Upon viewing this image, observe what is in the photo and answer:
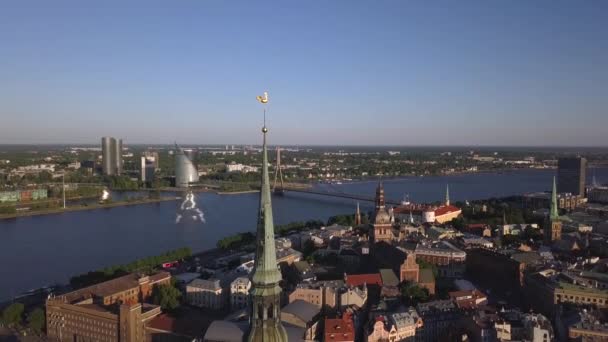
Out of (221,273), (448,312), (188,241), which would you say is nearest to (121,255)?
(188,241)

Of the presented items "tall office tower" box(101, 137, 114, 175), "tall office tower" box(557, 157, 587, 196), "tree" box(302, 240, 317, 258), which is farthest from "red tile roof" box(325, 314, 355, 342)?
"tall office tower" box(101, 137, 114, 175)

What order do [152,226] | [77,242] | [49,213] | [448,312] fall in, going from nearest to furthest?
[448,312] < [77,242] < [152,226] < [49,213]

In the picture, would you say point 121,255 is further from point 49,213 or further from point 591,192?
point 591,192

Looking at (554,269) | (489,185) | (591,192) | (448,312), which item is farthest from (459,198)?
(448,312)

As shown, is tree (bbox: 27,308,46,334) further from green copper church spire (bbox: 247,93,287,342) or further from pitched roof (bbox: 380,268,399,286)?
green copper church spire (bbox: 247,93,287,342)

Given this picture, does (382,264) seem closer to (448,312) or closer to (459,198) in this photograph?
(448,312)

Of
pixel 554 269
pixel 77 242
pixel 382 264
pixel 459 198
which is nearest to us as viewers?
pixel 554 269

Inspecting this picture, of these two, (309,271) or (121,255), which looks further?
(121,255)
